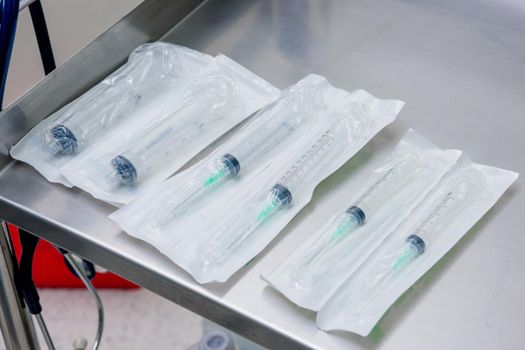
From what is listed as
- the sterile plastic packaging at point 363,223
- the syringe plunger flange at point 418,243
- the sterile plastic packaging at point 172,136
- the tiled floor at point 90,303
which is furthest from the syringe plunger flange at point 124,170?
the tiled floor at point 90,303

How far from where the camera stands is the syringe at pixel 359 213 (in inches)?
32.8

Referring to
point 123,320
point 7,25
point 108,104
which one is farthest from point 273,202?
point 123,320

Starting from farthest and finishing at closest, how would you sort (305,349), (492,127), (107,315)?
(107,315) < (492,127) < (305,349)

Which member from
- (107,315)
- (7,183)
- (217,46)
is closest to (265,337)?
(7,183)

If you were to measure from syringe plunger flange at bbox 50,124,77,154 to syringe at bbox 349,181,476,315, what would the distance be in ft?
1.25

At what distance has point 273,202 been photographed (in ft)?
2.91

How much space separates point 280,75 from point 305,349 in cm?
41

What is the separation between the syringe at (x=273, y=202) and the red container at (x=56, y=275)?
1.00 m

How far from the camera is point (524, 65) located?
1060 mm

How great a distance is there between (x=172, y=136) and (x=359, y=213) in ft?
0.81

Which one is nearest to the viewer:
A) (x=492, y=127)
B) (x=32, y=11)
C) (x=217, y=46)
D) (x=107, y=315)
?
(x=492, y=127)

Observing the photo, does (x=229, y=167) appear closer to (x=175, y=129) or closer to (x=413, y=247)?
(x=175, y=129)

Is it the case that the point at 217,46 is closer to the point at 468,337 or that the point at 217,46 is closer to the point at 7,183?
the point at 7,183

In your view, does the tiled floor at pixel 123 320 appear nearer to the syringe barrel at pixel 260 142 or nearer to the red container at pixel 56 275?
the red container at pixel 56 275
